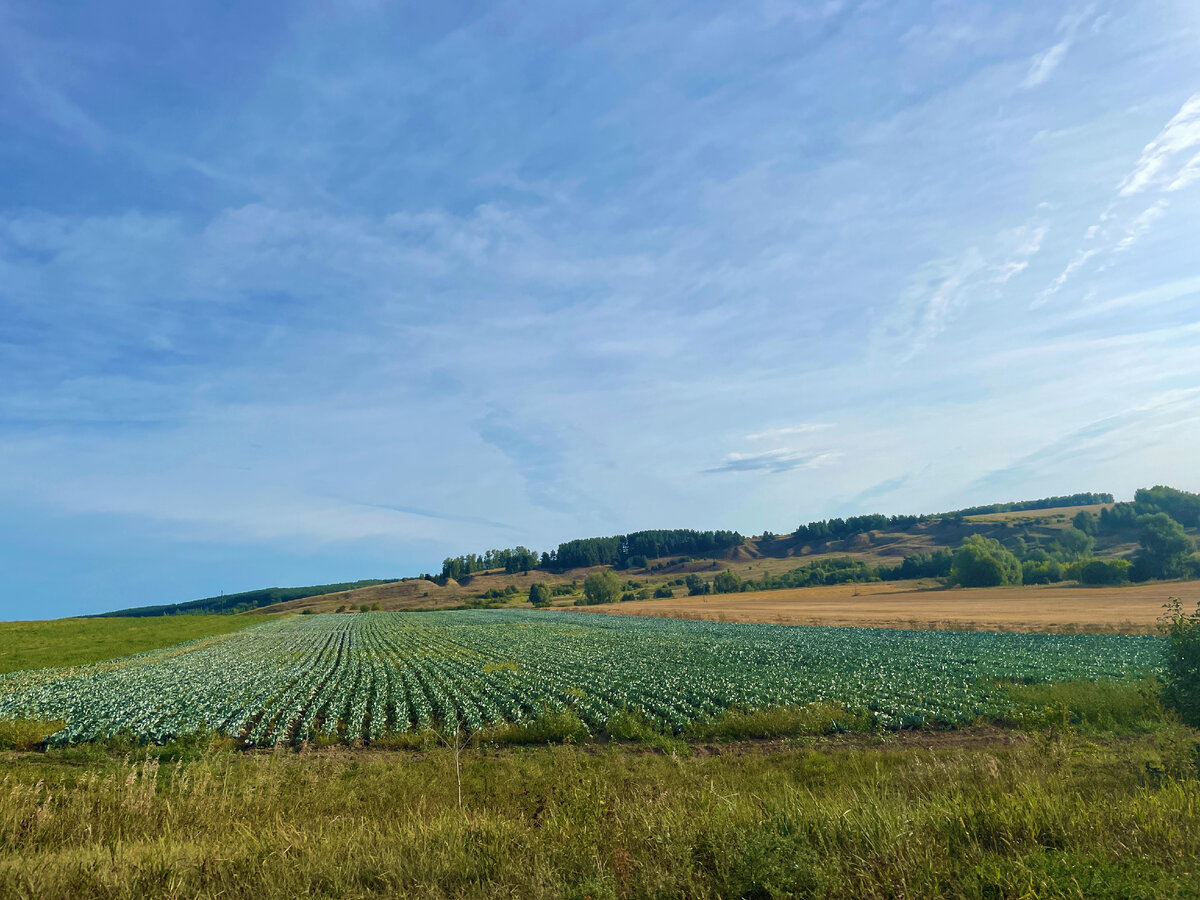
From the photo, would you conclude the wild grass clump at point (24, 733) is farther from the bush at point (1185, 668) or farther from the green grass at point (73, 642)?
the bush at point (1185, 668)

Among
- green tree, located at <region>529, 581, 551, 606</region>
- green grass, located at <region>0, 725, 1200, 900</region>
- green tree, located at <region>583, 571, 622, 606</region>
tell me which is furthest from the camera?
green tree, located at <region>529, 581, 551, 606</region>

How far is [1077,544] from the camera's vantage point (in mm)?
128375

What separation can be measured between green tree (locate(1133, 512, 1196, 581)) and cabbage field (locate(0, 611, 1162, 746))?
7529 centimetres

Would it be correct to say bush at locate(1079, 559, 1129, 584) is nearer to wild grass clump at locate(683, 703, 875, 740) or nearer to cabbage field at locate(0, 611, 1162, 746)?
cabbage field at locate(0, 611, 1162, 746)

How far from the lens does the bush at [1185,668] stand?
12.7m

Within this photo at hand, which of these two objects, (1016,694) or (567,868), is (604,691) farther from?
(567,868)

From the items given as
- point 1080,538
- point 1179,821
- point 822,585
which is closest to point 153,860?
point 1179,821

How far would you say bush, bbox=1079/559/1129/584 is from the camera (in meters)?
93.4

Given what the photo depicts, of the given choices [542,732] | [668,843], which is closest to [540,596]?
[542,732]

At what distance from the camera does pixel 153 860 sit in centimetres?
643

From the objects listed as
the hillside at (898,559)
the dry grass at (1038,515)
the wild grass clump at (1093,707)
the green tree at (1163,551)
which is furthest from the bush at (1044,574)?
the wild grass clump at (1093,707)

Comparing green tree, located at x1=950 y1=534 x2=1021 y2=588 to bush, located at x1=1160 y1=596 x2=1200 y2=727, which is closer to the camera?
bush, located at x1=1160 y1=596 x2=1200 y2=727

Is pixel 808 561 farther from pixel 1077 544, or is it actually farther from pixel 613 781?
pixel 613 781

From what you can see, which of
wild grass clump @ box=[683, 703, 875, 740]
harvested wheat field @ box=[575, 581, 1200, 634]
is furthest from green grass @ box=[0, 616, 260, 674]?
harvested wheat field @ box=[575, 581, 1200, 634]
